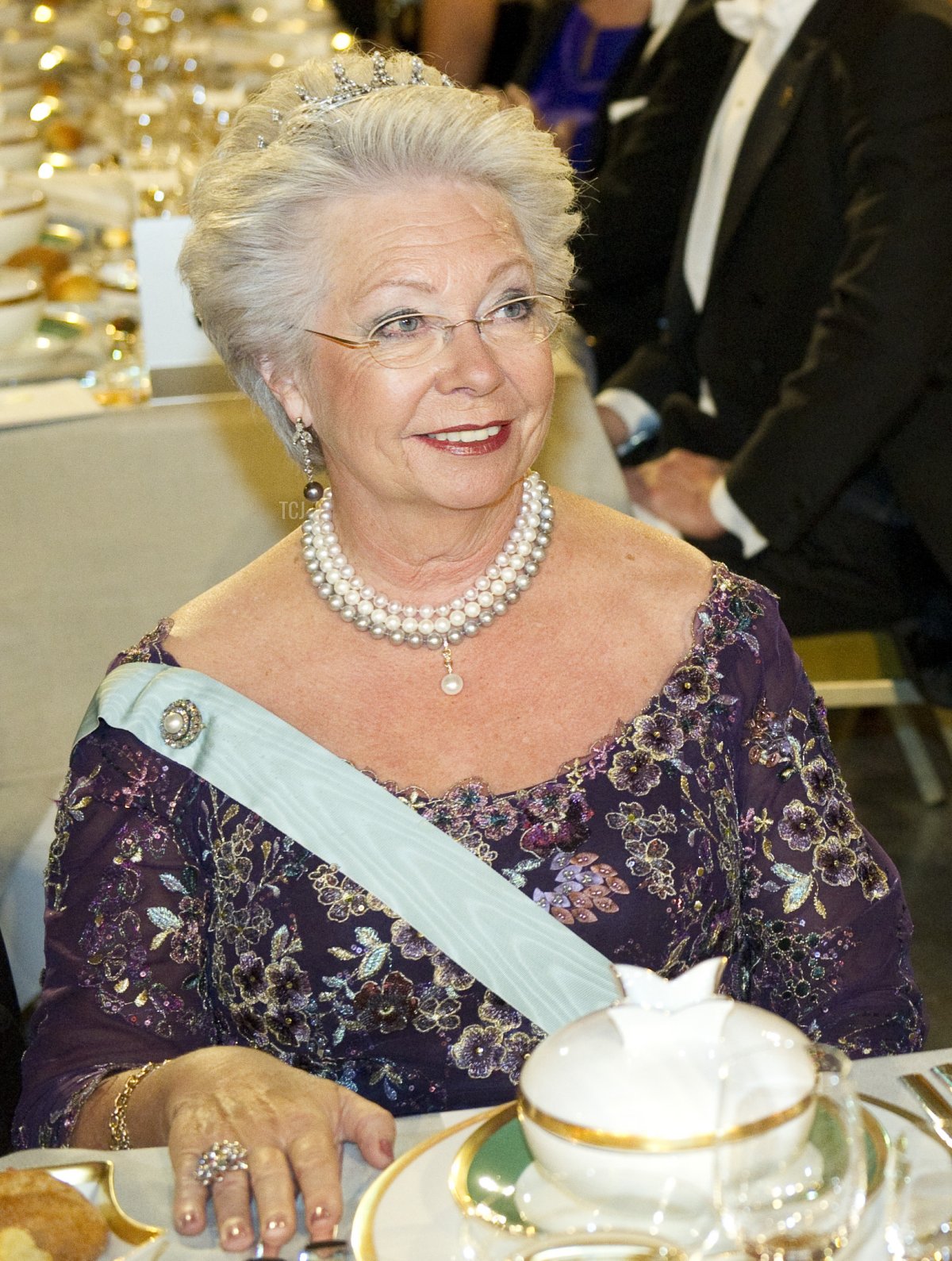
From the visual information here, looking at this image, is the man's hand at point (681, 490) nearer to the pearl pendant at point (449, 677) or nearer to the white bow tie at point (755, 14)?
the white bow tie at point (755, 14)

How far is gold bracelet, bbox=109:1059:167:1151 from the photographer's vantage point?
55.5 inches

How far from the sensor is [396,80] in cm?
177

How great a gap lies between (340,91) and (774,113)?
1826mm

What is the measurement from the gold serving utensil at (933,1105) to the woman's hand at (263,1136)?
0.39 metres

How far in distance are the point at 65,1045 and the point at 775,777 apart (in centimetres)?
76

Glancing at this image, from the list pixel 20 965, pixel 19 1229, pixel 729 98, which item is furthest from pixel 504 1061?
pixel 729 98

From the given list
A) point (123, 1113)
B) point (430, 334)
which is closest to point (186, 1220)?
point (123, 1113)

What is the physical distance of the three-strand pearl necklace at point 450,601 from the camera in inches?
69.2

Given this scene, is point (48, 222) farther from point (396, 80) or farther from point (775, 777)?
point (775, 777)

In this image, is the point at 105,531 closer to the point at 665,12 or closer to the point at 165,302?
the point at 165,302

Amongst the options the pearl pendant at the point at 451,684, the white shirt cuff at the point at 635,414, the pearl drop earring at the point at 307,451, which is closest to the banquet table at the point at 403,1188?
the pearl pendant at the point at 451,684

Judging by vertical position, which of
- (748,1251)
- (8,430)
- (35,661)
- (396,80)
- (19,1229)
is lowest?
(35,661)

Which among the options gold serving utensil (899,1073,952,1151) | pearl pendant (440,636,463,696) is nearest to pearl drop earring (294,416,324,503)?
pearl pendant (440,636,463,696)

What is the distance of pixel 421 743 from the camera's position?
1690 millimetres
